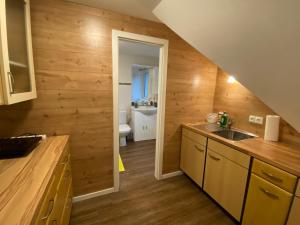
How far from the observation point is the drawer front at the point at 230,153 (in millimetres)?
1507

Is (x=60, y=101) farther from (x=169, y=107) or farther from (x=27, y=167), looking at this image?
(x=169, y=107)

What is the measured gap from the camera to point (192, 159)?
2258mm

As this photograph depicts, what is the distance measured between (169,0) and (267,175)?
5.30 ft

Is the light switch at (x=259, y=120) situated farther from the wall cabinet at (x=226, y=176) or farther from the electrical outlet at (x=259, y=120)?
the wall cabinet at (x=226, y=176)

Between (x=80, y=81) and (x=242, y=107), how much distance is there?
2.12 metres

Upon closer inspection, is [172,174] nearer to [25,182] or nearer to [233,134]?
[233,134]

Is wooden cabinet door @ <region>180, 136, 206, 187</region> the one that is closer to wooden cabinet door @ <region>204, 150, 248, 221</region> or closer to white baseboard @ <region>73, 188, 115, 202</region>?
wooden cabinet door @ <region>204, 150, 248, 221</region>

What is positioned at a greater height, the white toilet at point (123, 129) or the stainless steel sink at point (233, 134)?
the stainless steel sink at point (233, 134)

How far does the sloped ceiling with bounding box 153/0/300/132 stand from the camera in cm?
73

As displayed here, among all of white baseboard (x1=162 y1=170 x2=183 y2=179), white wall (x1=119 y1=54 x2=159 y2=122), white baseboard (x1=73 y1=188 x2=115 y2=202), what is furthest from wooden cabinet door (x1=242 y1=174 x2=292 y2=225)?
white wall (x1=119 y1=54 x2=159 y2=122)

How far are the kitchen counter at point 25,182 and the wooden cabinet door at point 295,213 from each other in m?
1.65

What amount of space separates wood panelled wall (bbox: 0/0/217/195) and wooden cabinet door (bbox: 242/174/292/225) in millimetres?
1320

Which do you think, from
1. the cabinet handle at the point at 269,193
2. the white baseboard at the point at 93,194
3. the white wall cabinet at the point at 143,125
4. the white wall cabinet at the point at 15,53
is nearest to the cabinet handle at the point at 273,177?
the cabinet handle at the point at 269,193

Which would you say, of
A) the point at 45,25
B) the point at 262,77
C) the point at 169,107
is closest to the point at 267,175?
the point at 262,77
